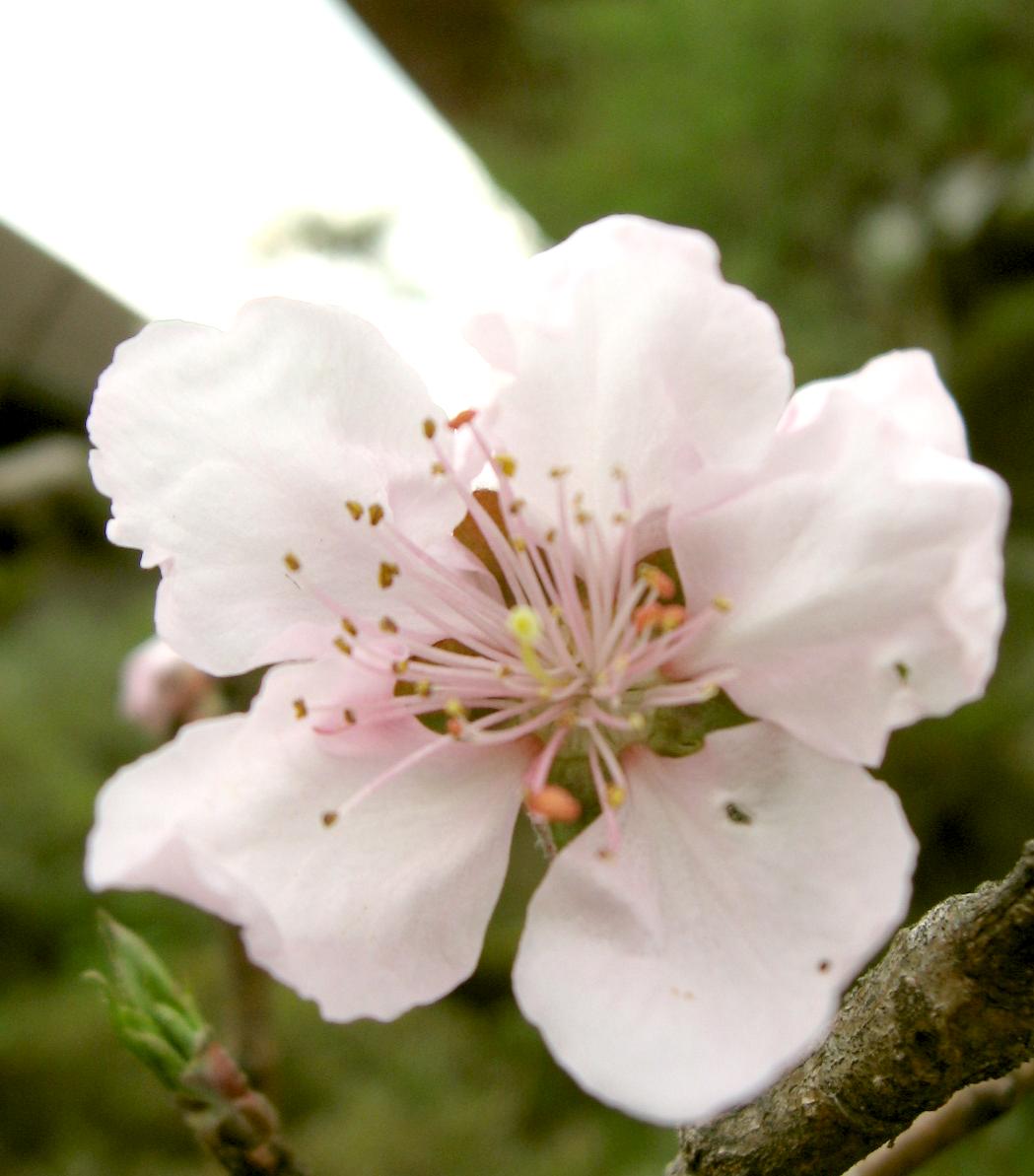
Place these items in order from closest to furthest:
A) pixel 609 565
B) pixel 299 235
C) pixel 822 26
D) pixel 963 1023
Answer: pixel 963 1023
pixel 609 565
pixel 822 26
pixel 299 235

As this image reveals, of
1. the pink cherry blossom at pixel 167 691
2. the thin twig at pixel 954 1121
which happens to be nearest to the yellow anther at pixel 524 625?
the thin twig at pixel 954 1121

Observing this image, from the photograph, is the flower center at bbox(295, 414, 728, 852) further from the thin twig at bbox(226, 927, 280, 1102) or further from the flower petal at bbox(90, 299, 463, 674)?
the thin twig at bbox(226, 927, 280, 1102)

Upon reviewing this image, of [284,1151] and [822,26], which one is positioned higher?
[284,1151]

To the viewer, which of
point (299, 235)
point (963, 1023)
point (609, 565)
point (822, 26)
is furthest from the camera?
point (299, 235)

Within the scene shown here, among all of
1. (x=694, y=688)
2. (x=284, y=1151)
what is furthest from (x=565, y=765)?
(x=284, y=1151)

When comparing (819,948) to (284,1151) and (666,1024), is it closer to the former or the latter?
(666,1024)

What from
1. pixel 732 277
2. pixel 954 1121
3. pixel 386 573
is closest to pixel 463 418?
pixel 386 573

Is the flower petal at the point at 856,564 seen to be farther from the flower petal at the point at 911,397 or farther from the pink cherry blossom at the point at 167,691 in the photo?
the pink cherry blossom at the point at 167,691

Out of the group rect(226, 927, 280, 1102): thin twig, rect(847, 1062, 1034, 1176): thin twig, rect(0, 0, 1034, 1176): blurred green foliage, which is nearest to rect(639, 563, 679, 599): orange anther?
rect(847, 1062, 1034, 1176): thin twig
